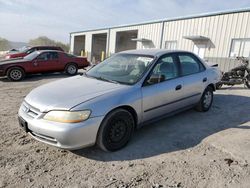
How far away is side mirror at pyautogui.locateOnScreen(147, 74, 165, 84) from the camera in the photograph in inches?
154

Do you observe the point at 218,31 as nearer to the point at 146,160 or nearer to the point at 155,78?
the point at 155,78

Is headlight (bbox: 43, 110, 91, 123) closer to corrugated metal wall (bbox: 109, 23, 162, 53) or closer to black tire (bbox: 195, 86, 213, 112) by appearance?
black tire (bbox: 195, 86, 213, 112)

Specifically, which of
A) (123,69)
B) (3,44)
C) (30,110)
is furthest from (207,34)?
(3,44)

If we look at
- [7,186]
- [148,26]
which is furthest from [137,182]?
[148,26]

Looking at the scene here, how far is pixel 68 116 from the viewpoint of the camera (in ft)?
9.98

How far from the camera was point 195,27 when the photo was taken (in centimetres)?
1541

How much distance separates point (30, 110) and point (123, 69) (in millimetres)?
1776

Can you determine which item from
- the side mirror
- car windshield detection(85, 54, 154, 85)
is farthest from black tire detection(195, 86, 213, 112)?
car windshield detection(85, 54, 154, 85)

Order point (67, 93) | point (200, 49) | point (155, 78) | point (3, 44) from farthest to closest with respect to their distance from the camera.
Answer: point (3, 44)
point (200, 49)
point (155, 78)
point (67, 93)

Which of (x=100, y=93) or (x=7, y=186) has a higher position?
(x=100, y=93)

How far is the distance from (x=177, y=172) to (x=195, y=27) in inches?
556

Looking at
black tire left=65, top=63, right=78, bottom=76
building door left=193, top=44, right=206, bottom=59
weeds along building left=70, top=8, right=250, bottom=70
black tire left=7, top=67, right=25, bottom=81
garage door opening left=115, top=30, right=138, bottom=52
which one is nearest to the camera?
black tire left=7, top=67, right=25, bottom=81

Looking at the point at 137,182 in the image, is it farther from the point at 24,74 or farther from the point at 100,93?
the point at 24,74

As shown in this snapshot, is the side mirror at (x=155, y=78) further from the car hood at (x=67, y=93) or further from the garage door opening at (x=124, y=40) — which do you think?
the garage door opening at (x=124, y=40)
